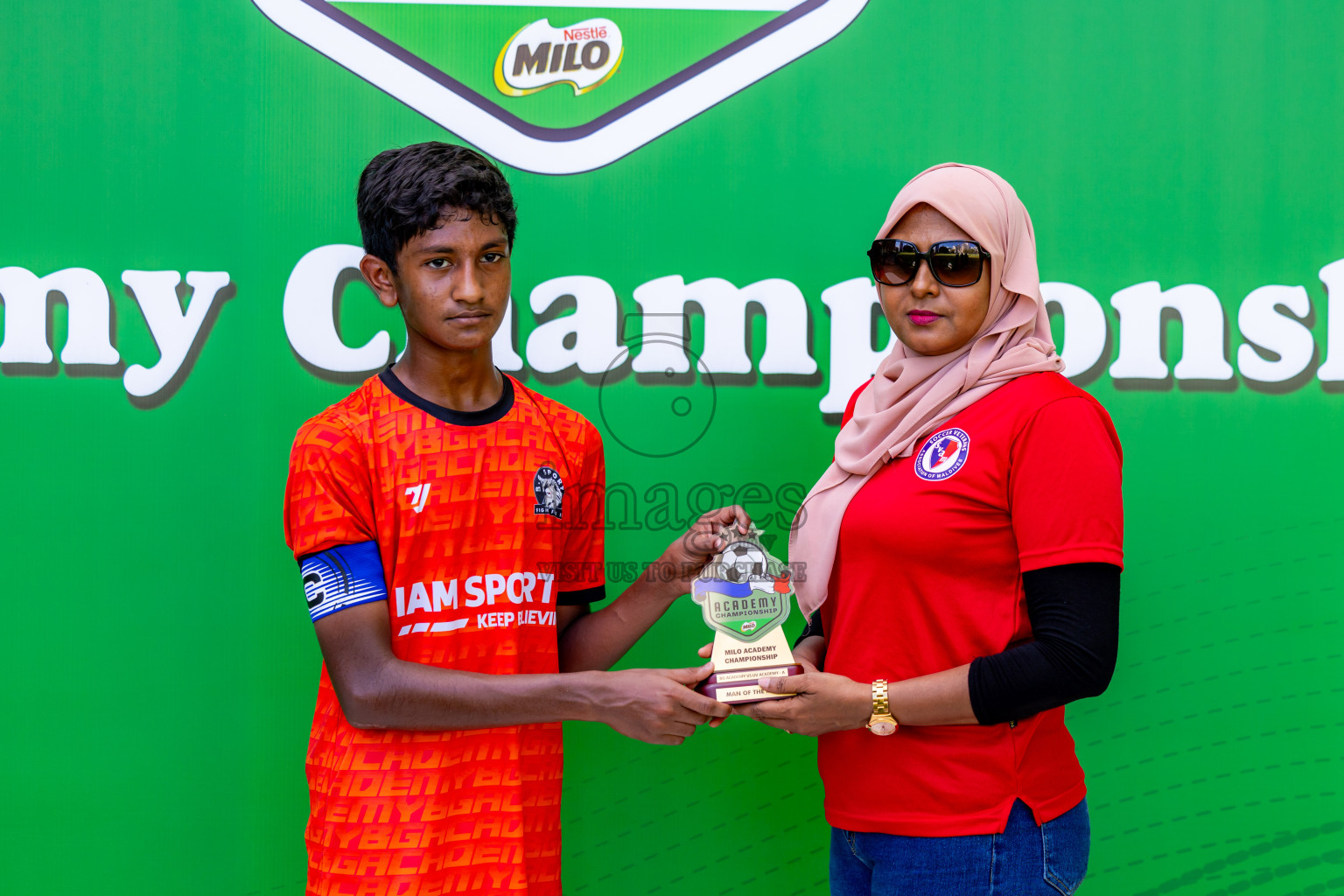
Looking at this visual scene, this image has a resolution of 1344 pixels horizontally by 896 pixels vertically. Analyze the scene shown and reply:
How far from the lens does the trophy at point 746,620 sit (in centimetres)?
175

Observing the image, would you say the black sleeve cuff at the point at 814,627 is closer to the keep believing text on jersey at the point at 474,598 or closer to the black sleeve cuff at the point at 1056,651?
the black sleeve cuff at the point at 1056,651

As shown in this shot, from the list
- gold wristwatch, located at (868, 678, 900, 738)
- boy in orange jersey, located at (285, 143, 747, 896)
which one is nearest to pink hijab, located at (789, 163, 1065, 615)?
gold wristwatch, located at (868, 678, 900, 738)

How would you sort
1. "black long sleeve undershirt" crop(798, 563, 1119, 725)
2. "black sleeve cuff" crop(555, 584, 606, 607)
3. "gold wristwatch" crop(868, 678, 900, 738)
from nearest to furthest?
1. "black long sleeve undershirt" crop(798, 563, 1119, 725)
2. "gold wristwatch" crop(868, 678, 900, 738)
3. "black sleeve cuff" crop(555, 584, 606, 607)

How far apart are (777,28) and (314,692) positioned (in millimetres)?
2247

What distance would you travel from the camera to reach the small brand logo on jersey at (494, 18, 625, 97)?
248 cm

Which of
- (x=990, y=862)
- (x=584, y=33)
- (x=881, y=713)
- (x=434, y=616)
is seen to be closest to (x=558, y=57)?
(x=584, y=33)

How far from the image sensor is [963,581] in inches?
63.0

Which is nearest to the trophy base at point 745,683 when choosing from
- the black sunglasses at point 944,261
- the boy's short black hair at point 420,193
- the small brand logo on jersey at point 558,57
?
the black sunglasses at point 944,261

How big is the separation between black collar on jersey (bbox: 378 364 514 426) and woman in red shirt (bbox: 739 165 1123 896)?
2.28ft

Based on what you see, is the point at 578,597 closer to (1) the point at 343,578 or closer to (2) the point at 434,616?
(2) the point at 434,616

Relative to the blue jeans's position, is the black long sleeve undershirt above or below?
above

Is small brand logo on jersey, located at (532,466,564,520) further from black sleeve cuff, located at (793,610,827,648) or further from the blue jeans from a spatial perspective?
the blue jeans

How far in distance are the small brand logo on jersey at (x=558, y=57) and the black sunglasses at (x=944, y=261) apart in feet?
3.92

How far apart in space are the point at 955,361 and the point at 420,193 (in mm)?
1075
